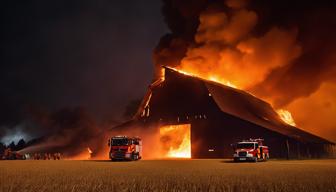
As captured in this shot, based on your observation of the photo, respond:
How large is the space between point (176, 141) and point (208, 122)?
353 inches

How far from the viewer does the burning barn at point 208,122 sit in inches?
1752

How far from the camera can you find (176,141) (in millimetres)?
56094

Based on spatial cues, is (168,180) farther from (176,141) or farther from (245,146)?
(176,141)

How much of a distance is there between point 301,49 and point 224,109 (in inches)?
936

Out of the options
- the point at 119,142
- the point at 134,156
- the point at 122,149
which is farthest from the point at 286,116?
the point at 122,149

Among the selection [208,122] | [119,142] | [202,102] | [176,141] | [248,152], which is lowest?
[248,152]

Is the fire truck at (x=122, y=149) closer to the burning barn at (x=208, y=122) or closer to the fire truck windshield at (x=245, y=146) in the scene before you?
the fire truck windshield at (x=245, y=146)

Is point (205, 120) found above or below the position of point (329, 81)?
below

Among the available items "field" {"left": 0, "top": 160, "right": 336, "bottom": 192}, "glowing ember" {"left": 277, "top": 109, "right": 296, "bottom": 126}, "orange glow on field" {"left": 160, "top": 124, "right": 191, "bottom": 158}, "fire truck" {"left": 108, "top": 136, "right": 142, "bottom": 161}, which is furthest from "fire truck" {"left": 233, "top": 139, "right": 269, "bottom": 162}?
"glowing ember" {"left": 277, "top": 109, "right": 296, "bottom": 126}

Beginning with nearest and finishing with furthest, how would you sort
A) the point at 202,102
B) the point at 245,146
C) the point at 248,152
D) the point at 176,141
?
the point at 248,152
the point at 245,146
the point at 202,102
the point at 176,141

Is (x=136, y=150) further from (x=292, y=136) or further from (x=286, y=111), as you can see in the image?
(x=286, y=111)

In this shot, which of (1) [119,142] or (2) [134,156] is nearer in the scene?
(1) [119,142]

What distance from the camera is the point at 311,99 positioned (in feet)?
220

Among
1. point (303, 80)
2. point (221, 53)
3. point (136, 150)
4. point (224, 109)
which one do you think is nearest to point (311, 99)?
point (303, 80)
